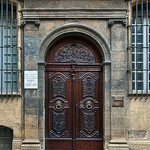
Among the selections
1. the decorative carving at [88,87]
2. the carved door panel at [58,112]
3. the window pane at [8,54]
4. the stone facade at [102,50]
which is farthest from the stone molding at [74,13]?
the decorative carving at [88,87]

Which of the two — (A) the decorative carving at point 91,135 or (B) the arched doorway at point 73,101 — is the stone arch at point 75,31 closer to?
(B) the arched doorway at point 73,101

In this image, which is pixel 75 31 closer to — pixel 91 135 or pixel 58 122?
pixel 58 122

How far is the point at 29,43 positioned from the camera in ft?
26.4

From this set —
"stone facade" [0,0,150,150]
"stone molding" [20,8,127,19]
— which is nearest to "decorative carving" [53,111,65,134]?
"stone facade" [0,0,150,150]

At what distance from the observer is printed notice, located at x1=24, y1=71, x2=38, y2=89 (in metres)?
7.97

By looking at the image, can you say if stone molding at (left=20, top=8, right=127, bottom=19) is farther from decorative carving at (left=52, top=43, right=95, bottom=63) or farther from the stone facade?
decorative carving at (left=52, top=43, right=95, bottom=63)

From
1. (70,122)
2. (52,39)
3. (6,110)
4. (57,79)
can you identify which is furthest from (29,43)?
(70,122)

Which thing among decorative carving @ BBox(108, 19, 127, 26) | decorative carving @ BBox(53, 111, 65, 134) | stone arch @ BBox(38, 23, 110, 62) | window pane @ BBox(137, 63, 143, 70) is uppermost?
decorative carving @ BBox(108, 19, 127, 26)

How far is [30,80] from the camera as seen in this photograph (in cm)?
798

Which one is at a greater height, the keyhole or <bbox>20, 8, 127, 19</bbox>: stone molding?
<bbox>20, 8, 127, 19</bbox>: stone molding

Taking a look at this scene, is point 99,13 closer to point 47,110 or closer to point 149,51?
point 149,51

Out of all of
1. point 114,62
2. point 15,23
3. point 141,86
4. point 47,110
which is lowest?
point 47,110

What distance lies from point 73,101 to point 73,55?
134 centimetres

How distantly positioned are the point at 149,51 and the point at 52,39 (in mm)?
2798
